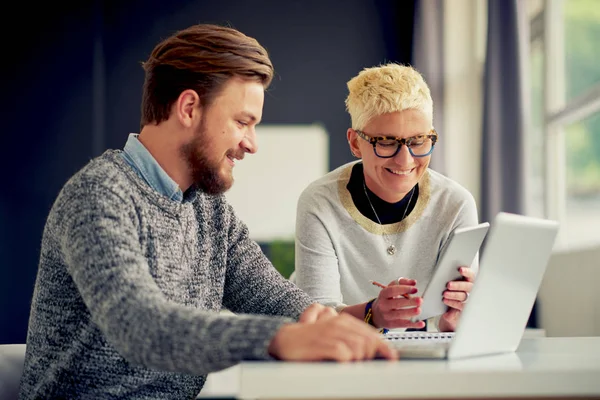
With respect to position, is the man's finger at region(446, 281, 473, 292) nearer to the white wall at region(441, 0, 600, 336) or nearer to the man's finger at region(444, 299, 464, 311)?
the man's finger at region(444, 299, 464, 311)

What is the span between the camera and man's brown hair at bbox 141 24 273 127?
157cm

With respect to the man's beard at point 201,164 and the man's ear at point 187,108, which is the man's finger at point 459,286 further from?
the man's ear at point 187,108

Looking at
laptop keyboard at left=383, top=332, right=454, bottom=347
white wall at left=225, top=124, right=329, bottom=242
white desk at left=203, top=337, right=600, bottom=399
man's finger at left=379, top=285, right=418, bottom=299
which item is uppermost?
white desk at left=203, top=337, right=600, bottom=399

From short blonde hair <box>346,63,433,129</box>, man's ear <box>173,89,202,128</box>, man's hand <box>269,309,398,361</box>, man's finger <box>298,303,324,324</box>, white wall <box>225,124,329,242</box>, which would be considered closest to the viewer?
man's hand <box>269,309,398,361</box>

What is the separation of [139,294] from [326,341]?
29 centimetres

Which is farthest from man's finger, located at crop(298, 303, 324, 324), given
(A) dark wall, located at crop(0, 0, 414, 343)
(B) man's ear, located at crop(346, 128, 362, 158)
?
(A) dark wall, located at crop(0, 0, 414, 343)

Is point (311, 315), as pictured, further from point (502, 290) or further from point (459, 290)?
point (459, 290)

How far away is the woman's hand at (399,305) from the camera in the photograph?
1.66m

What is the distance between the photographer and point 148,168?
5.00 feet

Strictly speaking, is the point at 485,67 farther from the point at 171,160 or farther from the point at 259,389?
the point at 259,389

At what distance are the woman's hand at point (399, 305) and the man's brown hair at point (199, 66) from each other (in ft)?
1.72

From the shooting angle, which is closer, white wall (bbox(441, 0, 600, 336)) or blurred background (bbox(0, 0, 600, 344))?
white wall (bbox(441, 0, 600, 336))

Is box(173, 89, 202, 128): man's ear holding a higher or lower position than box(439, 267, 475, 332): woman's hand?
higher

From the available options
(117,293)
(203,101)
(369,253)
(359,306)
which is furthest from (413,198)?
(117,293)
